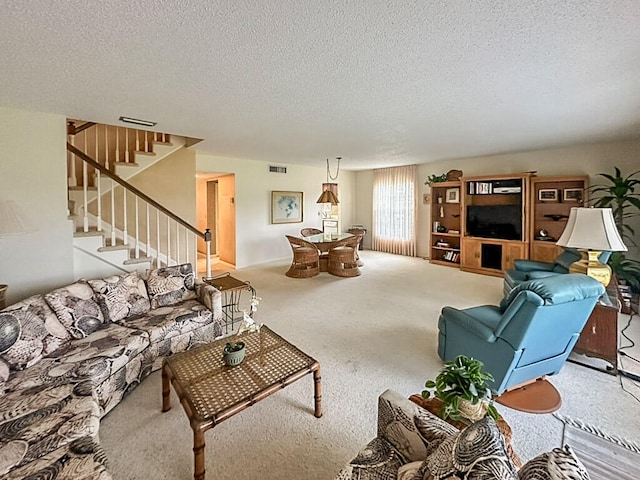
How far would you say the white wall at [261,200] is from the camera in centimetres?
670

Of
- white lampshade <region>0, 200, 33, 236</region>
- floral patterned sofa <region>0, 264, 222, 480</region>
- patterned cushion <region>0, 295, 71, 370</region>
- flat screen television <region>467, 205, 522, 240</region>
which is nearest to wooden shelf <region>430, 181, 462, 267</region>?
flat screen television <region>467, 205, 522, 240</region>

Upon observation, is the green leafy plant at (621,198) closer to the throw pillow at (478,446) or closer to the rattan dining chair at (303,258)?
the rattan dining chair at (303,258)

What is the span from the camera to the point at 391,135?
14.5 ft

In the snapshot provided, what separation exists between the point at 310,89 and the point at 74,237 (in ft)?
10.4

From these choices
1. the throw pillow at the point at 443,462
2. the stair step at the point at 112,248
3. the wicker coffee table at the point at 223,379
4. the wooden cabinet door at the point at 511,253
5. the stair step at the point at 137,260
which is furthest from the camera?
the wooden cabinet door at the point at 511,253

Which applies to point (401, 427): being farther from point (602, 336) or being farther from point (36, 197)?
point (36, 197)

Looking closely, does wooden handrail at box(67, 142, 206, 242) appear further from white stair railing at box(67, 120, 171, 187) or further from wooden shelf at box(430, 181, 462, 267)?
wooden shelf at box(430, 181, 462, 267)

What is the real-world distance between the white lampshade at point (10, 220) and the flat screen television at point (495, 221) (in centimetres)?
701

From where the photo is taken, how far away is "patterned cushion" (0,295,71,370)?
1.96m

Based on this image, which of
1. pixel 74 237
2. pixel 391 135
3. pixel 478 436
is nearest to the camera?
pixel 478 436

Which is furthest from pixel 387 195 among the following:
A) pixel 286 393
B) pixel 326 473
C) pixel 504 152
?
pixel 326 473

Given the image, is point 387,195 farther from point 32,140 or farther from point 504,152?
point 32,140

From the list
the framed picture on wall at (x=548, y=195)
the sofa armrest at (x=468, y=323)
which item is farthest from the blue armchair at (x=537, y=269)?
the sofa armrest at (x=468, y=323)

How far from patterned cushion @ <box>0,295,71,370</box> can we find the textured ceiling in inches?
68.9
